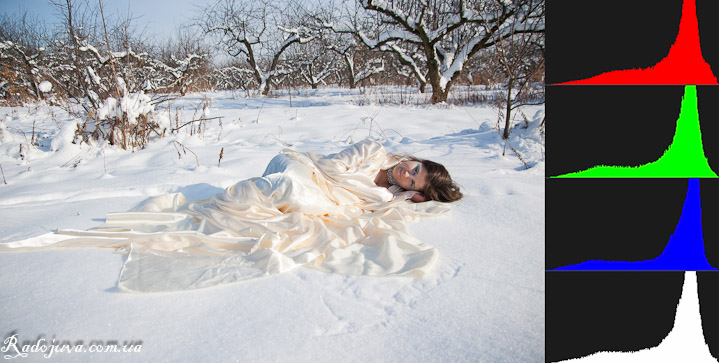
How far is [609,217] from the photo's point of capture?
98 centimetres

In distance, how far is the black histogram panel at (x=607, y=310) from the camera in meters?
0.90

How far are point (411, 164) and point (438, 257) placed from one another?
1055 millimetres

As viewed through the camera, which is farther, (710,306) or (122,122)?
(122,122)

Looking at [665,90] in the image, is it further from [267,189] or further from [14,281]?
[14,281]

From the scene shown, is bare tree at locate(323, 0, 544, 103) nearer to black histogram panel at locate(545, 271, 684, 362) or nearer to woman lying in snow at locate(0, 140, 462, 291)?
woman lying in snow at locate(0, 140, 462, 291)

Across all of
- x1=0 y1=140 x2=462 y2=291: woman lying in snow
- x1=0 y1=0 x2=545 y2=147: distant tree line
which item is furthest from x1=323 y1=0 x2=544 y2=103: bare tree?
x1=0 y1=140 x2=462 y2=291: woman lying in snow

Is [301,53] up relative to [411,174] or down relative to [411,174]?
up

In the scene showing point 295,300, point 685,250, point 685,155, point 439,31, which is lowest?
point 295,300

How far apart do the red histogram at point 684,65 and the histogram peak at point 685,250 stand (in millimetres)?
258

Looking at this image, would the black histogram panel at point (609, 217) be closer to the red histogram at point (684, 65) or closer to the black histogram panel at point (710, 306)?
the black histogram panel at point (710, 306)

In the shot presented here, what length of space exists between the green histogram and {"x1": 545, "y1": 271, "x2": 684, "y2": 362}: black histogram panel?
254mm

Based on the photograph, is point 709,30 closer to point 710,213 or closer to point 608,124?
point 608,124

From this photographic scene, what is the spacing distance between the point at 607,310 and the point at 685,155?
0.44 metres

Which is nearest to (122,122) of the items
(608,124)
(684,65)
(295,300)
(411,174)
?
(411,174)
